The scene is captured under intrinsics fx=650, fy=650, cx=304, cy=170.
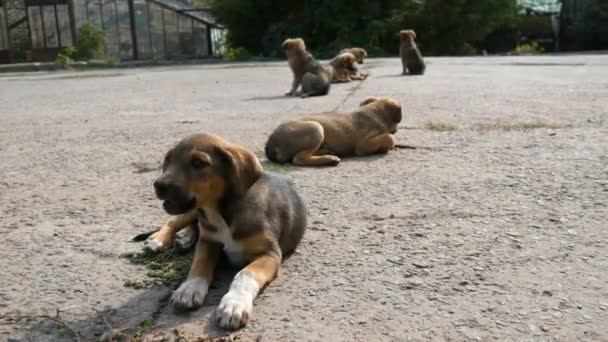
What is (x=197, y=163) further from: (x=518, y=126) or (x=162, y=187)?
(x=518, y=126)

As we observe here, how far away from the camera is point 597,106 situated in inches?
369

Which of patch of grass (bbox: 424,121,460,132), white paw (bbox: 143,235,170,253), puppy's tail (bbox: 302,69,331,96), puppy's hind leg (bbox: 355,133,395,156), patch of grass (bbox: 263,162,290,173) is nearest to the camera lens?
white paw (bbox: 143,235,170,253)

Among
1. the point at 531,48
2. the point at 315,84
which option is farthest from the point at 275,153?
the point at 531,48

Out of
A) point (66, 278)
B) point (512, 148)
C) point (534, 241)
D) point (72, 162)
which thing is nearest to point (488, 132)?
point (512, 148)

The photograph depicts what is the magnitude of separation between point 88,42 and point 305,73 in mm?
23545

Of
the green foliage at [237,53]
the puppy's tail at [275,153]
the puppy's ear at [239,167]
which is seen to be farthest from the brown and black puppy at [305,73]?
the green foliage at [237,53]

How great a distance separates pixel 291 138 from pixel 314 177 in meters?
0.70

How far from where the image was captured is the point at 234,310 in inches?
114

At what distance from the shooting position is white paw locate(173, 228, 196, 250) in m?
3.93

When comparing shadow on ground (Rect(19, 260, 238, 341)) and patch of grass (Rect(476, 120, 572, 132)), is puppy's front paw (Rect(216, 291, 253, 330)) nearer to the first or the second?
shadow on ground (Rect(19, 260, 238, 341))

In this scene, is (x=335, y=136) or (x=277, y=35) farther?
(x=277, y=35)

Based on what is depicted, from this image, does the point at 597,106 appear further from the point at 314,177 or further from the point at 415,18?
the point at 415,18

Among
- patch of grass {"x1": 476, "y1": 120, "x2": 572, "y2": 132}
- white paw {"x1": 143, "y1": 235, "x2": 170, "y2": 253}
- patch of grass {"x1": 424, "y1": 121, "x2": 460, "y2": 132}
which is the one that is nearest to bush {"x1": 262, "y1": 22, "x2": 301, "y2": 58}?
patch of grass {"x1": 424, "y1": 121, "x2": 460, "y2": 132}

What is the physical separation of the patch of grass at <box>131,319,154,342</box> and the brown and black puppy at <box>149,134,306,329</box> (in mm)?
156
